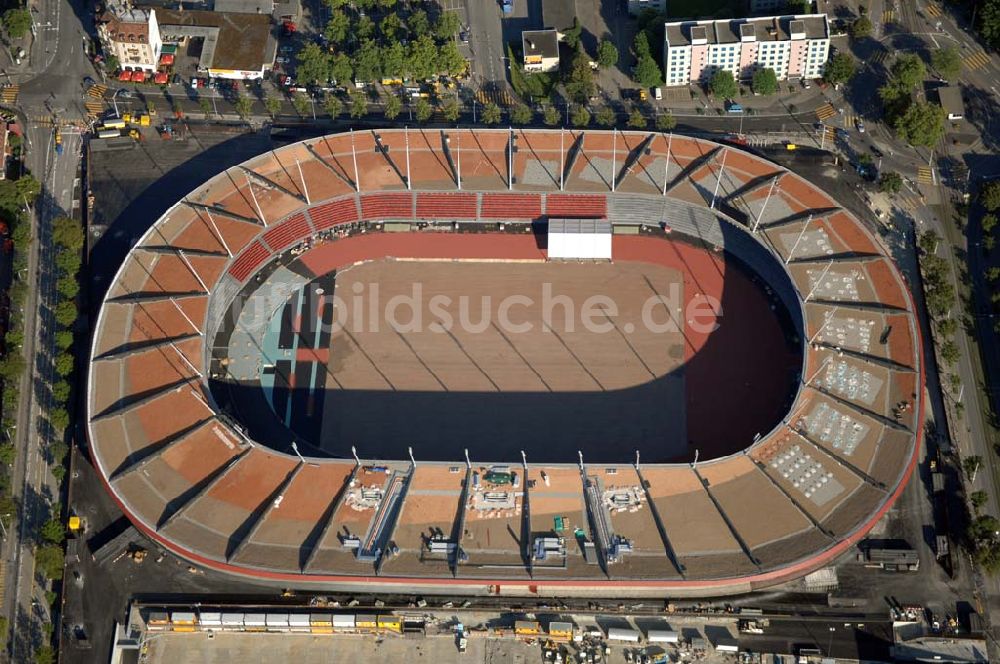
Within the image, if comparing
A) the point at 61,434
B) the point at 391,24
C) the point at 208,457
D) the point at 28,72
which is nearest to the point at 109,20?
the point at 28,72

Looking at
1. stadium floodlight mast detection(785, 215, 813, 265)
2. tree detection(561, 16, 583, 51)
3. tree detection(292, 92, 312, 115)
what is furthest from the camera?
tree detection(561, 16, 583, 51)

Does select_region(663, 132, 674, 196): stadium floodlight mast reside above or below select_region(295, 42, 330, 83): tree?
below

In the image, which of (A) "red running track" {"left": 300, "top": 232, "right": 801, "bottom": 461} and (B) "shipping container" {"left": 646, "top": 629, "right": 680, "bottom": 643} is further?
(A) "red running track" {"left": 300, "top": 232, "right": 801, "bottom": 461}

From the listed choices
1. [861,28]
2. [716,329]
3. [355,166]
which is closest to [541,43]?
[355,166]

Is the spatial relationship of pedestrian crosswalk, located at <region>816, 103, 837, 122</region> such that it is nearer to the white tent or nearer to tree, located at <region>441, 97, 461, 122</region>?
the white tent

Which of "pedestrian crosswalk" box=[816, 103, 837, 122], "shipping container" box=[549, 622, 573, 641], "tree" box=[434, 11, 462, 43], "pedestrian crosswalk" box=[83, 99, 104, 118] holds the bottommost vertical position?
"shipping container" box=[549, 622, 573, 641]

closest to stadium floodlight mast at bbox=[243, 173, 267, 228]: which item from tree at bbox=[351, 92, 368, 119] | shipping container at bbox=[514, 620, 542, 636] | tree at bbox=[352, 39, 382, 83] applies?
tree at bbox=[351, 92, 368, 119]

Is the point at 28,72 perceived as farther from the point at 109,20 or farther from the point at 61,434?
the point at 61,434
